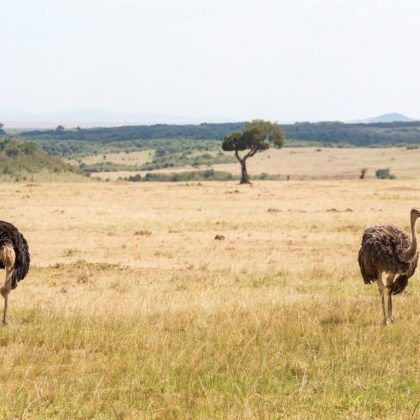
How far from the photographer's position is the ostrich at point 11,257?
37.2 feet

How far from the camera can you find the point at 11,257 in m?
11.3

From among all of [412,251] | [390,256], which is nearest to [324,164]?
[390,256]

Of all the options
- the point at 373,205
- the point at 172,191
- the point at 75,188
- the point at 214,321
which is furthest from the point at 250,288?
the point at 75,188

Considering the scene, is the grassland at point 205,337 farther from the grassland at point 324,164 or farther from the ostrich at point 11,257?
the grassland at point 324,164

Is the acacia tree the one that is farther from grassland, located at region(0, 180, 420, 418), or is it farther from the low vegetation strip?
grassland, located at region(0, 180, 420, 418)

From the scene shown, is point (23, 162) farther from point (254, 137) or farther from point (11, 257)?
point (11, 257)

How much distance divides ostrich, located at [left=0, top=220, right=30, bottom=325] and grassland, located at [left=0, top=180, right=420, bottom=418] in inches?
23.2

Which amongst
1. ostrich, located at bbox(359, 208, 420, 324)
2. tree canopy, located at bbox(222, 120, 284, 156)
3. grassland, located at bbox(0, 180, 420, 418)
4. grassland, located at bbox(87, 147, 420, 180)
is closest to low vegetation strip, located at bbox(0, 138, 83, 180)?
grassland, located at bbox(87, 147, 420, 180)

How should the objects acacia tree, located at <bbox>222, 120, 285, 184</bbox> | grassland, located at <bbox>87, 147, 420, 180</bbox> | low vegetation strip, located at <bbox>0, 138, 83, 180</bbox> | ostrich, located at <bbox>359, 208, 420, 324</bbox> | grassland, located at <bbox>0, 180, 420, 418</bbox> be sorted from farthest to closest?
grassland, located at <bbox>87, 147, 420, 180</bbox>, low vegetation strip, located at <bbox>0, 138, 83, 180</bbox>, acacia tree, located at <bbox>222, 120, 285, 184</bbox>, ostrich, located at <bbox>359, 208, 420, 324</bbox>, grassland, located at <bbox>0, 180, 420, 418</bbox>

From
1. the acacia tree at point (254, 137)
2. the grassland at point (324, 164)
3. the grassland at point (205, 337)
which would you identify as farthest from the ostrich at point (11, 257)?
the grassland at point (324, 164)

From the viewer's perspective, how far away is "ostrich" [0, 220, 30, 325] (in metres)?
11.4

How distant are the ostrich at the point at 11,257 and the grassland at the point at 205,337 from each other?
1.93 ft

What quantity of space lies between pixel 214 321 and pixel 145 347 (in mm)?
1913

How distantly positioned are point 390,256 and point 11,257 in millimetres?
6217
